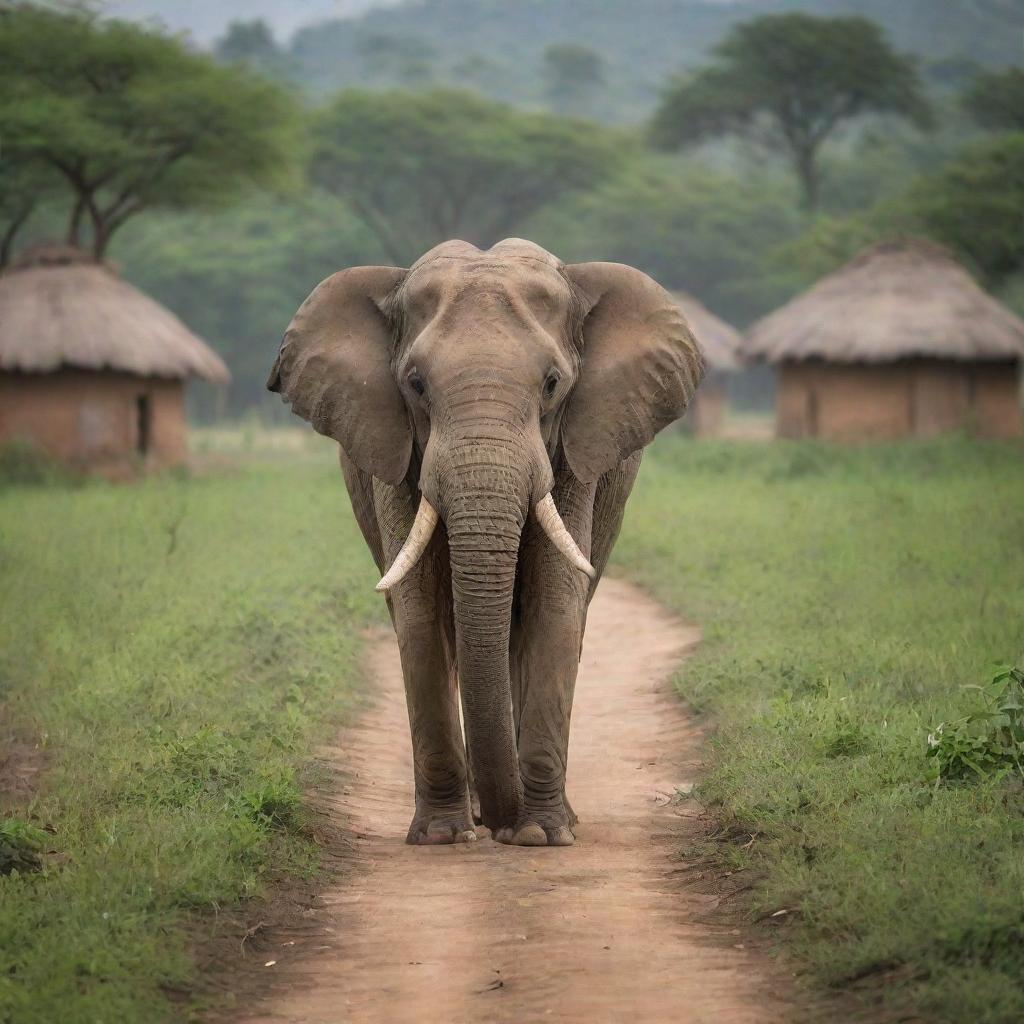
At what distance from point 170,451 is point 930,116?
23.8 meters

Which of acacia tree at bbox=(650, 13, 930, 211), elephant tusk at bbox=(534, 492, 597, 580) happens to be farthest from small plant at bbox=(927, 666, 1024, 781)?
acacia tree at bbox=(650, 13, 930, 211)

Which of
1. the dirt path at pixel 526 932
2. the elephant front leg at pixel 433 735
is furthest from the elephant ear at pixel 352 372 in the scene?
the dirt path at pixel 526 932

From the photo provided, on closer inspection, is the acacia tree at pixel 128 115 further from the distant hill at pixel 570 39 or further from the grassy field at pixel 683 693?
the distant hill at pixel 570 39

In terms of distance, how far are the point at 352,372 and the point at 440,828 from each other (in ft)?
5.23

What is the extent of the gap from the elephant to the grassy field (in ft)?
2.21

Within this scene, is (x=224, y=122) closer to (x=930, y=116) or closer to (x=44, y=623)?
(x=44, y=623)

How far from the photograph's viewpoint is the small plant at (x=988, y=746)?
5.30 metres

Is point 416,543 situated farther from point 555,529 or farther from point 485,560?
point 555,529

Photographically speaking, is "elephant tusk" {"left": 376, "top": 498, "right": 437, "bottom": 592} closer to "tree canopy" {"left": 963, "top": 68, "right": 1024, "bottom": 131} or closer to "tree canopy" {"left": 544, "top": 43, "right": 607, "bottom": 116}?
"tree canopy" {"left": 963, "top": 68, "right": 1024, "bottom": 131}

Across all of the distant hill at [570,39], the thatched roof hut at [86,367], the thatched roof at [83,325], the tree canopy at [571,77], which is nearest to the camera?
the thatched roof at [83,325]

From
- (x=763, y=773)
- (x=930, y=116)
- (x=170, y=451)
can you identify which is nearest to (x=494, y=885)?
(x=763, y=773)

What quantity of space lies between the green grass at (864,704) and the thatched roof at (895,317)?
532cm

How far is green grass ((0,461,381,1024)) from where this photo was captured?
4.13 m

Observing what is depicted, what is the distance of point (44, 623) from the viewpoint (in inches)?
344
